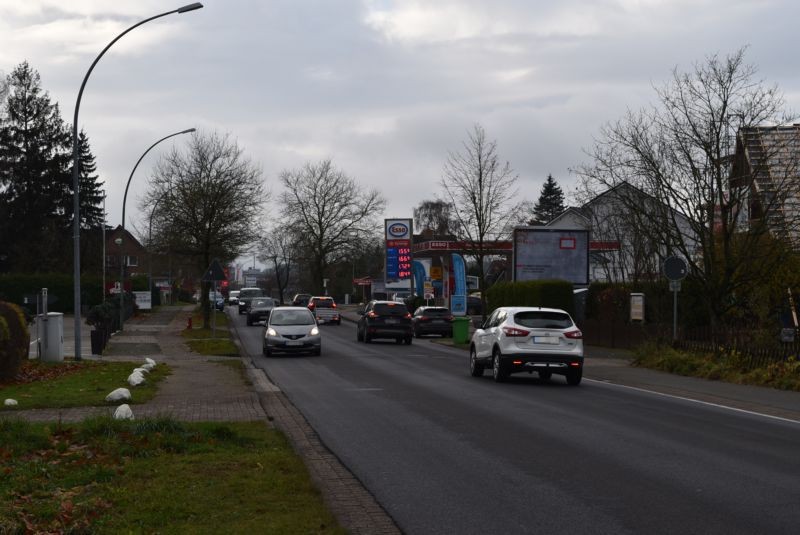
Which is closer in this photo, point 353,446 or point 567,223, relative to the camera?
point 353,446

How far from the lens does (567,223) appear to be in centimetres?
8219

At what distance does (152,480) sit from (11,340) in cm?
1156

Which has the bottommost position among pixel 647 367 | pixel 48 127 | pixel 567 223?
pixel 647 367

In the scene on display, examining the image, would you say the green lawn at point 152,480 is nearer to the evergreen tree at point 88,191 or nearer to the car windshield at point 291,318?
the car windshield at point 291,318

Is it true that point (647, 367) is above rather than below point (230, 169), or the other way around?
below

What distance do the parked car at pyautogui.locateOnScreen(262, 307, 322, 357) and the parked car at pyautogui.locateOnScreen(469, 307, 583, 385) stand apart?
1075 centimetres

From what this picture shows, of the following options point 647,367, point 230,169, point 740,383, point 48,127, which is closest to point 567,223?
point 230,169

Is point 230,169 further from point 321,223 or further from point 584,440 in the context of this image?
point 584,440

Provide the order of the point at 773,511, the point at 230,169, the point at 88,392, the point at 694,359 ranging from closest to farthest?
the point at 773,511, the point at 88,392, the point at 694,359, the point at 230,169

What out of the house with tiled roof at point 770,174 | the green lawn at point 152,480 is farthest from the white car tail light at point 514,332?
the house with tiled roof at point 770,174

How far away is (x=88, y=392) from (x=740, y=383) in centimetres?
1349

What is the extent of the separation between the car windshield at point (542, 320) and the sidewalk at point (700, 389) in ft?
6.45

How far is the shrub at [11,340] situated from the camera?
18812 mm

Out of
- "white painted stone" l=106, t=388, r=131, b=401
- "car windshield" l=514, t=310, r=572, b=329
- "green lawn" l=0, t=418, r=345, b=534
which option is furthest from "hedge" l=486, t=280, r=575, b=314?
"green lawn" l=0, t=418, r=345, b=534
